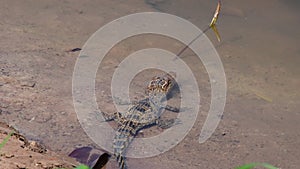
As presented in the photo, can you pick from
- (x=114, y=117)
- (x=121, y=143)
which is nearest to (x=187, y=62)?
(x=114, y=117)

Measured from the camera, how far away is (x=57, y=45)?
6398 millimetres

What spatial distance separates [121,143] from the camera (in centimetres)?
448

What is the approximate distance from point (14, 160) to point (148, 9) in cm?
551

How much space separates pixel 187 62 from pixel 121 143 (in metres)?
2.50

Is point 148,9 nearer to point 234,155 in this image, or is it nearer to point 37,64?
point 37,64

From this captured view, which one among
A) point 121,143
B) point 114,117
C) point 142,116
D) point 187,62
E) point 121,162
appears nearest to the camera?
point 121,162

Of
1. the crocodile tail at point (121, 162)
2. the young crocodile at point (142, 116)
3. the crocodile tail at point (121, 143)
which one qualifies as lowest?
the young crocodile at point (142, 116)

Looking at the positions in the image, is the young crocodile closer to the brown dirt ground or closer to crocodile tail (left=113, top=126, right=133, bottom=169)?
crocodile tail (left=113, top=126, right=133, bottom=169)

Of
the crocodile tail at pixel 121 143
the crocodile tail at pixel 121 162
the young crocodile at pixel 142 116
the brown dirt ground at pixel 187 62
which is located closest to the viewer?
the crocodile tail at pixel 121 162

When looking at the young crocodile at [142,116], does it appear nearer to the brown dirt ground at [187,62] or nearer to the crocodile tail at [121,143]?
the crocodile tail at [121,143]

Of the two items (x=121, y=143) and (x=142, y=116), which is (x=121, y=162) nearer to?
(x=121, y=143)

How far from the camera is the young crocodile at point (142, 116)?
4492mm

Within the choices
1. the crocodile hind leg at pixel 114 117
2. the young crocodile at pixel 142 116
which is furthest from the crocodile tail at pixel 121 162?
the crocodile hind leg at pixel 114 117

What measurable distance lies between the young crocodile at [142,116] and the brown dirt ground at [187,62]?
145mm
